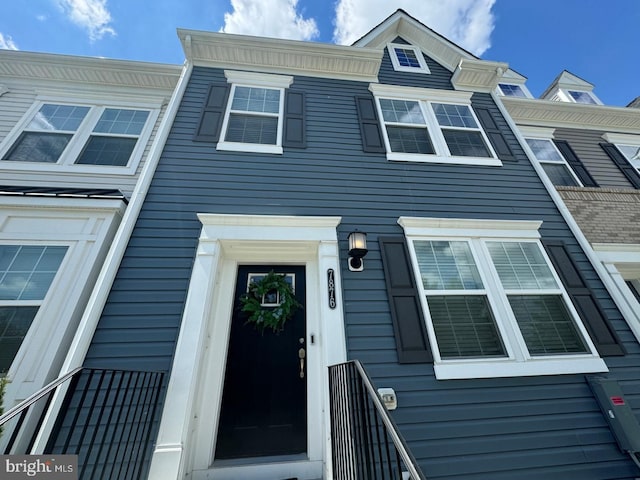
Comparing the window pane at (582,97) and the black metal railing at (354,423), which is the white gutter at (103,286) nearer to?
the black metal railing at (354,423)

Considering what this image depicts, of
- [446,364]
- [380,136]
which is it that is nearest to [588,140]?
[380,136]

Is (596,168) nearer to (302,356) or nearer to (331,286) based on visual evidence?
(331,286)

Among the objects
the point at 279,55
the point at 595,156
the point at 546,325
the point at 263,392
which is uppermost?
the point at 279,55

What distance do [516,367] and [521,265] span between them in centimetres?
142

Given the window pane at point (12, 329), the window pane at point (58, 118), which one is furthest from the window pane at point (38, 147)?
the window pane at point (12, 329)

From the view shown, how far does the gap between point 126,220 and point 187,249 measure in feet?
2.69

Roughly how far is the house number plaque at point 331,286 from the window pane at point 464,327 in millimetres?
1174

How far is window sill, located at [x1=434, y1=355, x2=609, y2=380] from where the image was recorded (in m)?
2.79

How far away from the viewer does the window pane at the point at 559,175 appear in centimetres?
535

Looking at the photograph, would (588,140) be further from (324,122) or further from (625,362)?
(324,122)

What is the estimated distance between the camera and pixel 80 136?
4.38 meters

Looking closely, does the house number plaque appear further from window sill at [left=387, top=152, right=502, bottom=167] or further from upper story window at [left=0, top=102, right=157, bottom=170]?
upper story window at [left=0, top=102, right=157, bottom=170]

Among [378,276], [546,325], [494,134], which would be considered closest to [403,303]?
[378,276]

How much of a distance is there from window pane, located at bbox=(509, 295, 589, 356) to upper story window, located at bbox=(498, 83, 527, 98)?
6.79 m
